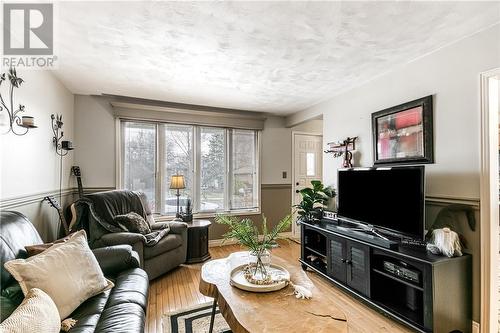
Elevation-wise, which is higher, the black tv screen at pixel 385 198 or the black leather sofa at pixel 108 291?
the black tv screen at pixel 385 198

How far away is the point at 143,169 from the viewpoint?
154 inches

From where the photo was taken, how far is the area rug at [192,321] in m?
2.00

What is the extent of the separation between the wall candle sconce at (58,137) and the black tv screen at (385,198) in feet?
10.8

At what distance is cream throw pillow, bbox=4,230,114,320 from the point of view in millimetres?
1311

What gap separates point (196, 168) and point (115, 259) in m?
2.34

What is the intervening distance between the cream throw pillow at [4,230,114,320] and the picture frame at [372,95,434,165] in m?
2.80

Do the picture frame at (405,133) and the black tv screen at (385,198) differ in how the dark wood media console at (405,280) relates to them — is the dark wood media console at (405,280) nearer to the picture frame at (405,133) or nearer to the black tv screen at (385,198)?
the black tv screen at (385,198)

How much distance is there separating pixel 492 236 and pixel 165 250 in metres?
3.08

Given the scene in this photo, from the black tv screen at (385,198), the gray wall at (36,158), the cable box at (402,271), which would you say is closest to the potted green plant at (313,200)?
the black tv screen at (385,198)

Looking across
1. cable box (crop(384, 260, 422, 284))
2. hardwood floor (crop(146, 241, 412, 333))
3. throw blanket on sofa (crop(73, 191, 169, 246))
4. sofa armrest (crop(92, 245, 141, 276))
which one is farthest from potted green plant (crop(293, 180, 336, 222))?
sofa armrest (crop(92, 245, 141, 276))

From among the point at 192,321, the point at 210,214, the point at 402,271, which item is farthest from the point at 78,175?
the point at 402,271

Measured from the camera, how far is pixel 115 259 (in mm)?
1991

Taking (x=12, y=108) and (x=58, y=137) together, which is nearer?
(x=12, y=108)

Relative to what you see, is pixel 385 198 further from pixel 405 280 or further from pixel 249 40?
pixel 249 40
